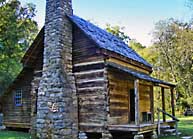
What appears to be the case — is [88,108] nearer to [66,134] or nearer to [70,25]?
[66,134]

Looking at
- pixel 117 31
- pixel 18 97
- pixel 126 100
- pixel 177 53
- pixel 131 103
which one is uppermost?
pixel 117 31

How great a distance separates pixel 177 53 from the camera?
3384cm

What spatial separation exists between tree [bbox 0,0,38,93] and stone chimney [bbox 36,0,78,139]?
14317mm

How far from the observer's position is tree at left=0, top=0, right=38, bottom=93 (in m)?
27.4

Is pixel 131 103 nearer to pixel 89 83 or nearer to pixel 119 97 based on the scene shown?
pixel 119 97

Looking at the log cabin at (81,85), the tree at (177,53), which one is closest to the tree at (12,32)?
the log cabin at (81,85)

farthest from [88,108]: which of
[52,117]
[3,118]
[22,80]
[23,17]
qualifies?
[23,17]

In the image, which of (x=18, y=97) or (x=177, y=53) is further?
(x=177, y=53)

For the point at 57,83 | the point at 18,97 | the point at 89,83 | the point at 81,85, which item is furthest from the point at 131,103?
the point at 18,97

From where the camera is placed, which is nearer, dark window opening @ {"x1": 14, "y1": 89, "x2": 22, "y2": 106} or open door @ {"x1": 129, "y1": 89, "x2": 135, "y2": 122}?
open door @ {"x1": 129, "y1": 89, "x2": 135, "y2": 122}

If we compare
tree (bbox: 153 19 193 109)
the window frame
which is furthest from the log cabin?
tree (bbox: 153 19 193 109)

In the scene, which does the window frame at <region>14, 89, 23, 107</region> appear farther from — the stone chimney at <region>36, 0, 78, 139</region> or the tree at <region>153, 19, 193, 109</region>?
the tree at <region>153, 19, 193, 109</region>

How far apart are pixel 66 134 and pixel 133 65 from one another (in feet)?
19.7

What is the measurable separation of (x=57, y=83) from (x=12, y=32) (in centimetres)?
1619
